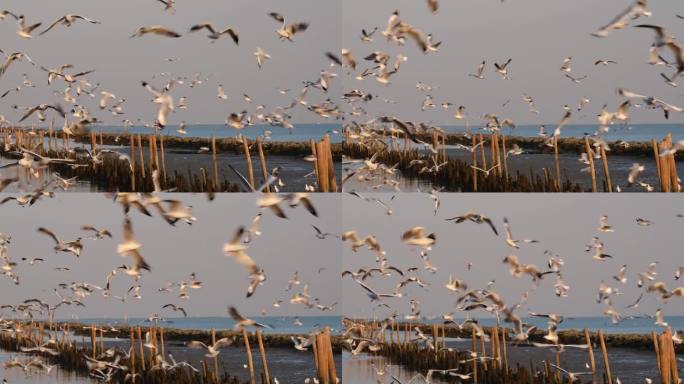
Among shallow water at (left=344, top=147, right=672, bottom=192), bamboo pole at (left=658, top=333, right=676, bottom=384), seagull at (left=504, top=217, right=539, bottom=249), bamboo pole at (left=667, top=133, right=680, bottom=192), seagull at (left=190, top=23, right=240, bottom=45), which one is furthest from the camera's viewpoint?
bamboo pole at (left=667, top=133, right=680, bottom=192)

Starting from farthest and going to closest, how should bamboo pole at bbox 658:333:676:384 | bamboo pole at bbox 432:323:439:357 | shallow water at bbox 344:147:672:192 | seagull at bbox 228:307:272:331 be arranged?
bamboo pole at bbox 432:323:439:357 → shallow water at bbox 344:147:672:192 → bamboo pole at bbox 658:333:676:384 → seagull at bbox 228:307:272:331

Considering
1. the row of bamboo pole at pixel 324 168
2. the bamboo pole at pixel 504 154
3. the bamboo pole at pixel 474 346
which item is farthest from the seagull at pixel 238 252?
the bamboo pole at pixel 504 154

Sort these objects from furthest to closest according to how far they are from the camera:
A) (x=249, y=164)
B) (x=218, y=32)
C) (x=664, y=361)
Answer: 1. (x=249, y=164)
2. (x=664, y=361)
3. (x=218, y=32)

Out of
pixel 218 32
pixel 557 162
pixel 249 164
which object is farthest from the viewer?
pixel 249 164

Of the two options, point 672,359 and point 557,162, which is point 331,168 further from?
point 672,359

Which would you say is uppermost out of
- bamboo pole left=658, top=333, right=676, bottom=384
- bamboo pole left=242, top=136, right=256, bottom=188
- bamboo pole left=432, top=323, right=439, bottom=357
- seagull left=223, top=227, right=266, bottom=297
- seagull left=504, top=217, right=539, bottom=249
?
bamboo pole left=242, top=136, right=256, bottom=188

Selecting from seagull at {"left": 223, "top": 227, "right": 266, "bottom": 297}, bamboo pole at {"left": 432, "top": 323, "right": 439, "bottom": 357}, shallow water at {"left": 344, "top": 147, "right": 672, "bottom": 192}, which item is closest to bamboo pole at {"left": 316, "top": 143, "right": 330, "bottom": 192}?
shallow water at {"left": 344, "top": 147, "right": 672, "bottom": 192}

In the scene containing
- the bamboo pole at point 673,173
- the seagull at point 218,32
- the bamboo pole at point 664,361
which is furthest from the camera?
the bamboo pole at point 673,173

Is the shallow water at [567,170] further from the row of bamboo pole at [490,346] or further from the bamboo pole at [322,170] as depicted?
the row of bamboo pole at [490,346]

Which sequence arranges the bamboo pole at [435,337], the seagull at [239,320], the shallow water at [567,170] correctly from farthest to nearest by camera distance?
1. the bamboo pole at [435,337]
2. the shallow water at [567,170]
3. the seagull at [239,320]

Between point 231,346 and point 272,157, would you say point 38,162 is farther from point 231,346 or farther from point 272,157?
point 231,346

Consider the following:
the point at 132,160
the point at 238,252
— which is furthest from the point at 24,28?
the point at 238,252

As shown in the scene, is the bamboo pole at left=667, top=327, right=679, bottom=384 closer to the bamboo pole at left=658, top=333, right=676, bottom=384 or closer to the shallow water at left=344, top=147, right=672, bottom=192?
the bamboo pole at left=658, top=333, right=676, bottom=384

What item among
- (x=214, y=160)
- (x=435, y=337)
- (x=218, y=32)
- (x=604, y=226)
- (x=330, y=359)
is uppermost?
(x=218, y=32)
